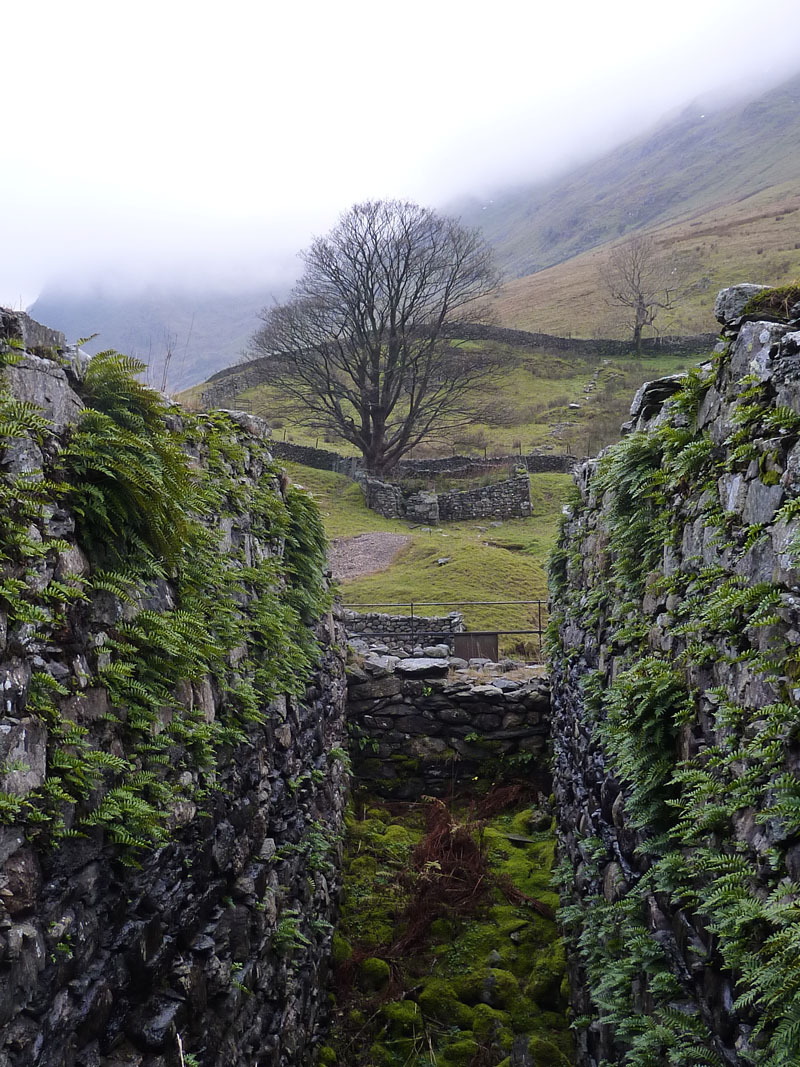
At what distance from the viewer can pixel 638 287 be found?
51.9 meters

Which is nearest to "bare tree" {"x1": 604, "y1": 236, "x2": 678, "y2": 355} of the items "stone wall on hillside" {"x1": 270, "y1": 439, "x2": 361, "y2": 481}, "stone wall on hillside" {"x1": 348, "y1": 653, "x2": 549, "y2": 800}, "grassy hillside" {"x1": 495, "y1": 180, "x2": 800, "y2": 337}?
"grassy hillside" {"x1": 495, "y1": 180, "x2": 800, "y2": 337}

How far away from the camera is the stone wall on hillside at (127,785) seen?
9.27 feet

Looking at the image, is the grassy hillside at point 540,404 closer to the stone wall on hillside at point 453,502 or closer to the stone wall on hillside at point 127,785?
the stone wall on hillside at point 453,502

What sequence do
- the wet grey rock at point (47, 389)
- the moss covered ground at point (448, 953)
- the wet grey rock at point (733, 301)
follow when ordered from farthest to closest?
the moss covered ground at point (448, 953), the wet grey rock at point (733, 301), the wet grey rock at point (47, 389)

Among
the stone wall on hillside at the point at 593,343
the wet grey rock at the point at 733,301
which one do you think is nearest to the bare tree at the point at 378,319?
the stone wall on hillside at the point at 593,343

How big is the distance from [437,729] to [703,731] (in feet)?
25.6

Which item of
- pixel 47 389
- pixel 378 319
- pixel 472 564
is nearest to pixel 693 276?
pixel 378 319

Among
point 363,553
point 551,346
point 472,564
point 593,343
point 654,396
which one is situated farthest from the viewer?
point 551,346

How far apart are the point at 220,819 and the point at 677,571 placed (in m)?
3.45

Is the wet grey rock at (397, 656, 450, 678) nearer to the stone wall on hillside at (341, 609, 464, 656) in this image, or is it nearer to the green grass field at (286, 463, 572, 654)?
the green grass field at (286, 463, 572, 654)

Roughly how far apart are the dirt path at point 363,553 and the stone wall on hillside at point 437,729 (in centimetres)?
844

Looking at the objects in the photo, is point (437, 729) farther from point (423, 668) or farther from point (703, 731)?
point (703, 731)

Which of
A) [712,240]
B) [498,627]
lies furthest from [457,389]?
[712,240]

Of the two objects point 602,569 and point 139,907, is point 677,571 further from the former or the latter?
point 139,907
